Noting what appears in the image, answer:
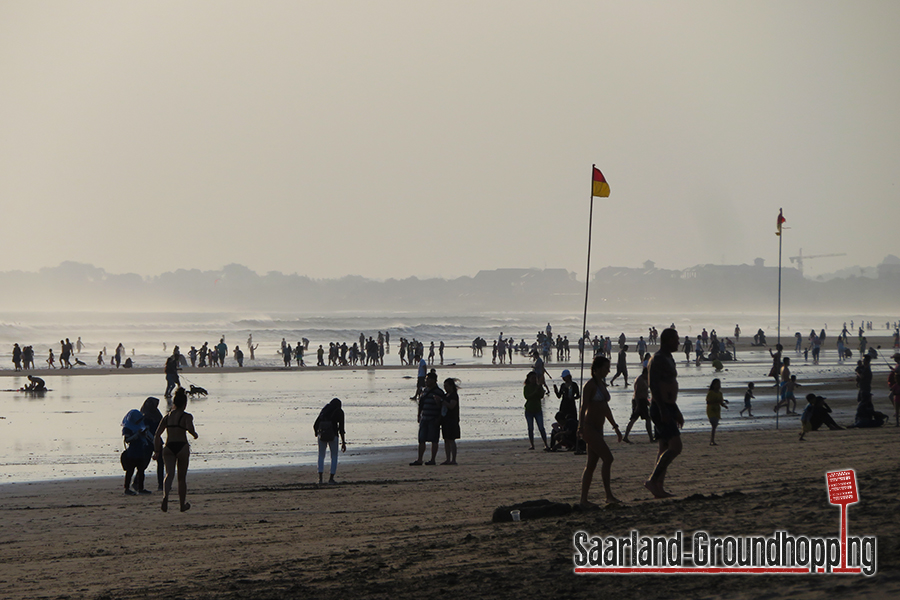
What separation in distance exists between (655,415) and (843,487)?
3898mm

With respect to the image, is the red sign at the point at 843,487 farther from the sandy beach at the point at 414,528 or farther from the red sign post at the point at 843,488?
the sandy beach at the point at 414,528

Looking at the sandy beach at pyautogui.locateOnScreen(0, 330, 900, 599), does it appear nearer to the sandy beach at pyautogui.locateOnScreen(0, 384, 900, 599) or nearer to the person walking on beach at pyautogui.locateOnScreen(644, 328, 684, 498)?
the sandy beach at pyautogui.locateOnScreen(0, 384, 900, 599)

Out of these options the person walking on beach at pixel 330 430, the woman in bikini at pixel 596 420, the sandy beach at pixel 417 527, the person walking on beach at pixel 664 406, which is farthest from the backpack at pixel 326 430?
the person walking on beach at pixel 664 406

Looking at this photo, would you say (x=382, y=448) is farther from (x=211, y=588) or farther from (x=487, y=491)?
(x=211, y=588)

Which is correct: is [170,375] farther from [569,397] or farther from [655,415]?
[655,415]

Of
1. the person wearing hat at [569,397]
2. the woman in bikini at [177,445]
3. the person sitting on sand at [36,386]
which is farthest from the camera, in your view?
the person sitting on sand at [36,386]

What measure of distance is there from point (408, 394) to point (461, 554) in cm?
2303

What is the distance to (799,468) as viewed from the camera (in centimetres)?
1091

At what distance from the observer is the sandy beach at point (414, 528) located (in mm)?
6055

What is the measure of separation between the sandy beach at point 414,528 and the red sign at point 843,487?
54 centimetres

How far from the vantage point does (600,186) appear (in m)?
17.9

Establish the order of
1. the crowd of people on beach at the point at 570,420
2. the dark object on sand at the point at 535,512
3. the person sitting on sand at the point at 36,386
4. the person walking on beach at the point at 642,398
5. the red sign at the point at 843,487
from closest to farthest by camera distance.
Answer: the red sign at the point at 843,487 < the dark object on sand at the point at 535,512 < the crowd of people on beach at the point at 570,420 < the person walking on beach at the point at 642,398 < the person sitting on sand at the point at 36,386

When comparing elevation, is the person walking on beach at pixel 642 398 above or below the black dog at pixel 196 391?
above

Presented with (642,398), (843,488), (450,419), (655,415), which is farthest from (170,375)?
(843,488)
